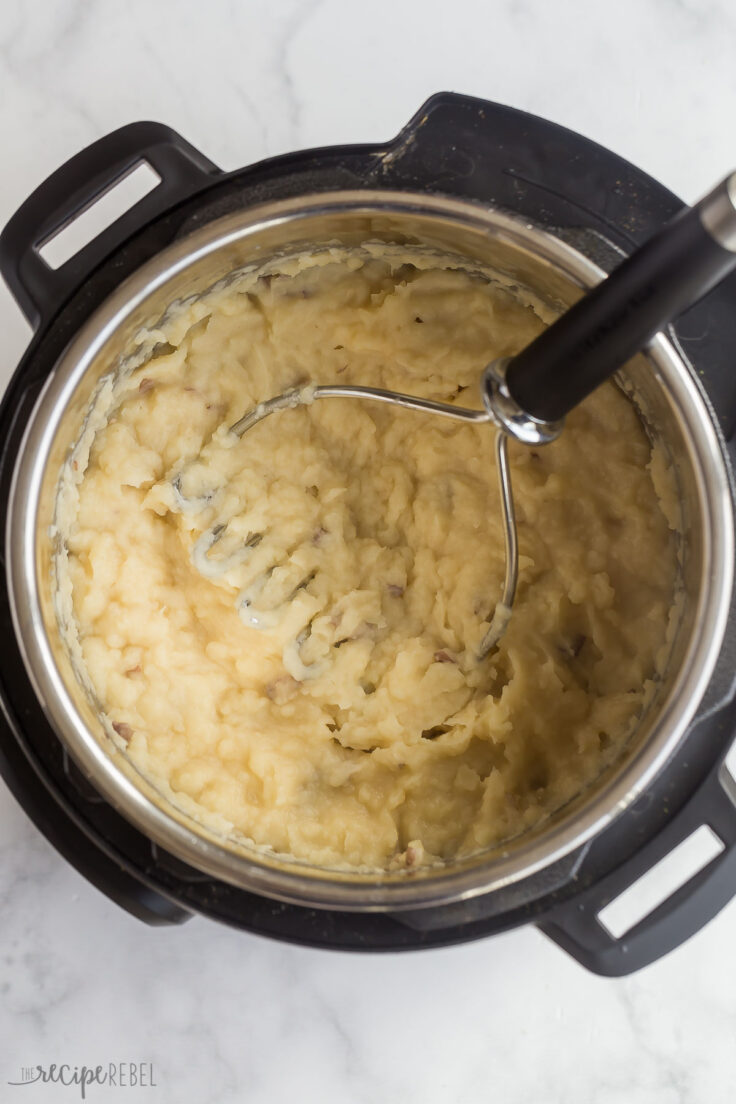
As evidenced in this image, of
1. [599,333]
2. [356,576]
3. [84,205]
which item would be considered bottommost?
[356,576]

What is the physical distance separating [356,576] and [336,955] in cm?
44

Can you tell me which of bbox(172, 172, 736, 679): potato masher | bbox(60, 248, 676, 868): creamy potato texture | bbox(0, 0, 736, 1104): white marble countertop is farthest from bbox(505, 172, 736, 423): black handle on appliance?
bbox(0, 0, 736, 1104): white marble countertop

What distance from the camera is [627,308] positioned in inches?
26.6

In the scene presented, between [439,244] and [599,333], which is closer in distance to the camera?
[599,333]

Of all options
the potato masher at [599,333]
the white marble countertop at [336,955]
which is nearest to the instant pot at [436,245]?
the potato masher at [599,333]

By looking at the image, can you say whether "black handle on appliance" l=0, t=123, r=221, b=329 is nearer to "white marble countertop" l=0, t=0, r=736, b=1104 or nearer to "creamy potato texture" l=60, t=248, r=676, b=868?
"creamy potato texture" l=60, t=248, r=676, b=868

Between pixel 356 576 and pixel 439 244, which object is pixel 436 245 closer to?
pixel 439 244

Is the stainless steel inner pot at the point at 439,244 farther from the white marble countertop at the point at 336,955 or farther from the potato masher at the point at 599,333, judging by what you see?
the white marble countertop at the point at 336,955

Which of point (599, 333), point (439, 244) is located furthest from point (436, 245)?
point (599, 333)

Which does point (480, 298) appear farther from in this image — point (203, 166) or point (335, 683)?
point (335, 683)

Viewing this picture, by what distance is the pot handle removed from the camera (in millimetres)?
903

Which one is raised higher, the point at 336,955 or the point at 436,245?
the point at 436,245

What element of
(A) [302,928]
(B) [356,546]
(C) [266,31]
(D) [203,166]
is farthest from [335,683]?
(C) [266,31]

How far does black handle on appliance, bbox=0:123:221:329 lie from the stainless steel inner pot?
6cm
